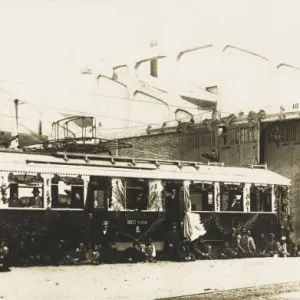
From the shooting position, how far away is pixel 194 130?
26.9 m

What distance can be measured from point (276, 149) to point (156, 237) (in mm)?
8493

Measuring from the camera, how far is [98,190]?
16.5 metres

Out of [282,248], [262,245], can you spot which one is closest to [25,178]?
[262,245]

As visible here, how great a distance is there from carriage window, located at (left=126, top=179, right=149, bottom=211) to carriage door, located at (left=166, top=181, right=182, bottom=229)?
107cm

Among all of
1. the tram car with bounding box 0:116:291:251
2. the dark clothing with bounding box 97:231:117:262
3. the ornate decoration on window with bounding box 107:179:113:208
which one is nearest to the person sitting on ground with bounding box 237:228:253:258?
the tram car with bounding box 0:116:291:251

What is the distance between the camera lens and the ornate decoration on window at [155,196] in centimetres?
1733

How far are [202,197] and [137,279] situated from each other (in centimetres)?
649

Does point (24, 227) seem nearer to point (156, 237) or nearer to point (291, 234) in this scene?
point (156, 237)

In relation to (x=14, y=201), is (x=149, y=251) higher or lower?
lower

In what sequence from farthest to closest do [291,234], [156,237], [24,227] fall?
[291,234] → [156,237] → [24,227]

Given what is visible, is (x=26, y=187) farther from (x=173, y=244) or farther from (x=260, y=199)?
(x=260, y=199)

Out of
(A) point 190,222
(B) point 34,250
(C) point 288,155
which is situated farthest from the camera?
(C) point 288,155

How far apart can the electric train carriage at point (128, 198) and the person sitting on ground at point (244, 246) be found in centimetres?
39

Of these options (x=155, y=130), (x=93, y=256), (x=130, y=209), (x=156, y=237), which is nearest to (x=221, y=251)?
(x=156, y=237)
